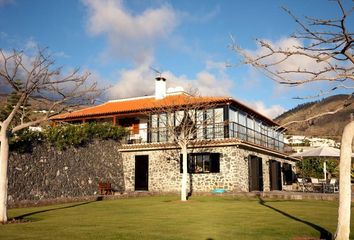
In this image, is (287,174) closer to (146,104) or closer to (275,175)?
(275,175)

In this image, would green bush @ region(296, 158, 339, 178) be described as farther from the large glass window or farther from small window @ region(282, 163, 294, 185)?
the large glass window

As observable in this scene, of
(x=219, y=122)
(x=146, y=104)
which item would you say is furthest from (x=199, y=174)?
(x=146, y=104)

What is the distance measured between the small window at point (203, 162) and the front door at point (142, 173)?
3.64 meters

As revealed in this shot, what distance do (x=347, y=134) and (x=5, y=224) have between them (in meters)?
8.76

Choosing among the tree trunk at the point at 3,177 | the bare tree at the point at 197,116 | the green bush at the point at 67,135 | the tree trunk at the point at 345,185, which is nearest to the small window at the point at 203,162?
the bare tree at the point at 197,116

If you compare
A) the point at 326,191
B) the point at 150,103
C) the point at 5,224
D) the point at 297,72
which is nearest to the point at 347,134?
the point at 297,72

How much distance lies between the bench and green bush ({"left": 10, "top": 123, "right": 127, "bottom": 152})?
2.71 meters

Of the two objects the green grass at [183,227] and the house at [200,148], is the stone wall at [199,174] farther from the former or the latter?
→ the green grass at [183,227]

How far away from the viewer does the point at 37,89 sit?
11.8 metres

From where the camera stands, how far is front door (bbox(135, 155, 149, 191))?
25.2 m

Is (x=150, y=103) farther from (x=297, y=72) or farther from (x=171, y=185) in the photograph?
(x=297, y=72)

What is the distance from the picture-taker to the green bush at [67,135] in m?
17.9

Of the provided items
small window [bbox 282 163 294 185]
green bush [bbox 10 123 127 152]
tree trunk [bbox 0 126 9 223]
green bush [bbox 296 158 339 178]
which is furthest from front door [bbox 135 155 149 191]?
tree trunk [bbox 0 126 9 223]

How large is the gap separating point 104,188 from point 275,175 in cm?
1240
